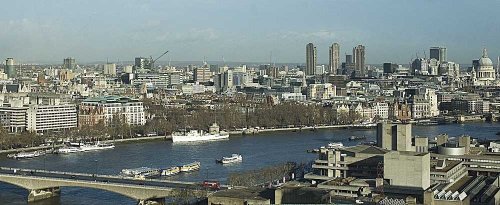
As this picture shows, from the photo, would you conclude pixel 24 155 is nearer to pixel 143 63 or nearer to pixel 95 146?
pixel 95 146

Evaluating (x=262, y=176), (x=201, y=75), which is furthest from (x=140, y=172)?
(x=201, y=75)

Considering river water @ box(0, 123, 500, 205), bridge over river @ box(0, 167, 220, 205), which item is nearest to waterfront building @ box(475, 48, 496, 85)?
river water @ box(0, 123, 500, 205)

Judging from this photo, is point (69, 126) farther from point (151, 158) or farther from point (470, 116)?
point (470, 116)

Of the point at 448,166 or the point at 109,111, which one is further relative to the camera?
the point at 109,111

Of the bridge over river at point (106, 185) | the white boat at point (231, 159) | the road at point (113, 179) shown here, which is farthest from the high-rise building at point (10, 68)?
the bridge over river at point (106, 185)

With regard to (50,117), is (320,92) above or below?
above

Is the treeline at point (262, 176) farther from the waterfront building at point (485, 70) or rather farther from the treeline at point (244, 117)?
the waterfront building at point (485, 70)
